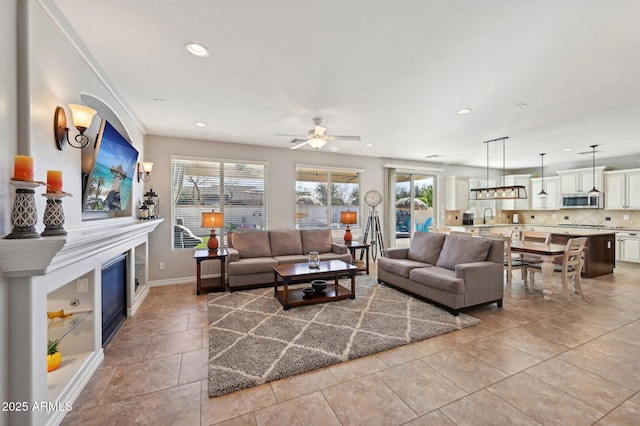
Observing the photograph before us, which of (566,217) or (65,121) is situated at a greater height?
(65,121)

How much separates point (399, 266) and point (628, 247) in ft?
20.6

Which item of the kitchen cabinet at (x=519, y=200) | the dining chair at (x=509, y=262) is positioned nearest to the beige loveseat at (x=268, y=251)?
the dining chair at (x=509, y=262)

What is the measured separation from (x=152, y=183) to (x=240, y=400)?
429 cm

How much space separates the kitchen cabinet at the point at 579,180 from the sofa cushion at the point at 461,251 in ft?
18.8

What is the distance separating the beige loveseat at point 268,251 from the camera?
439 centimetres

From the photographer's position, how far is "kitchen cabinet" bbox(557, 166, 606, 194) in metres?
6.80

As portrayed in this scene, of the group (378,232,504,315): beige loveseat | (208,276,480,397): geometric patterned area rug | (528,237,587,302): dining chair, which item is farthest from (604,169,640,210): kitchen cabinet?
(208,276,480,397): geometric patterned area rug

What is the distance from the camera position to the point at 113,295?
116 inches

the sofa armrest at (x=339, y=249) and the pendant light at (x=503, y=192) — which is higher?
the pendant light at (x=503, y=192)

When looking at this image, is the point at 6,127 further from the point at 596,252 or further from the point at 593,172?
the point at 593,172

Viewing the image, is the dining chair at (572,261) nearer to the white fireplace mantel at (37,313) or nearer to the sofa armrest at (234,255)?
the sofa armrest at (234,255)

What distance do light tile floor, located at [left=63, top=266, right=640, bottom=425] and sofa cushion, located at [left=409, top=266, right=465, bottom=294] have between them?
0.50m

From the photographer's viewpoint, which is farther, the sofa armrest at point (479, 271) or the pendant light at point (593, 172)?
the pendant light at point (593, 172)

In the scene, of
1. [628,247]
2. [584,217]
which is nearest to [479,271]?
[628,247]
